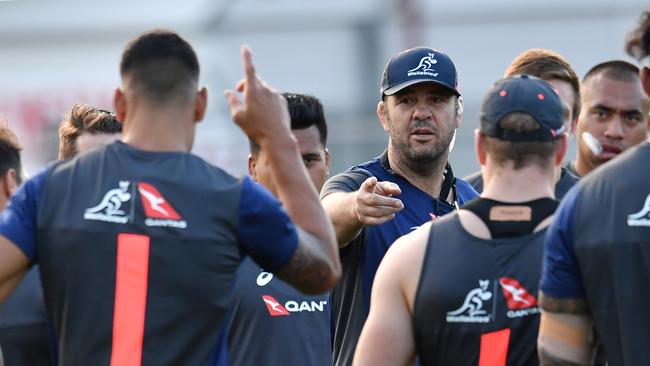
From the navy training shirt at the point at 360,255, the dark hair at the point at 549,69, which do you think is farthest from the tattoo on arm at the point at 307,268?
the dark hair at the point at 549,69

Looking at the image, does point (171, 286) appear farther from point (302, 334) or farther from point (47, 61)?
point (47, 61)

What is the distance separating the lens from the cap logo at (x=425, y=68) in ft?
22.1

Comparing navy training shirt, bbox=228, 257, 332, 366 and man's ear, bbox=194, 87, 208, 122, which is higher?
man's ear, bbox=194, 87, 208, 122

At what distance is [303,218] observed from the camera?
4457 millimetres

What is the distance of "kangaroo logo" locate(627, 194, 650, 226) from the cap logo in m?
2.51

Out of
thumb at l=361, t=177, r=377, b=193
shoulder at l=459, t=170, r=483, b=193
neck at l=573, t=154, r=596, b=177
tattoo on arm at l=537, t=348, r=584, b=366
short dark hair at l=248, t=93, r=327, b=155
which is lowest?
shoulder at l=459, t=170, r=483, b=193

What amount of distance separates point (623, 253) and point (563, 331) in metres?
0.35

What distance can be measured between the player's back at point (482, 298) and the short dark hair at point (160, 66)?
1.16 meters

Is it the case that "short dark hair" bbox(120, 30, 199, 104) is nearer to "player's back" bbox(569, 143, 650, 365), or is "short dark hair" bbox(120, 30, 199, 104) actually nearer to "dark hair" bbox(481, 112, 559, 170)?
"dark hair" bbox(481, 112, 559, 170)

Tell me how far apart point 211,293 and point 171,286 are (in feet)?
0.48

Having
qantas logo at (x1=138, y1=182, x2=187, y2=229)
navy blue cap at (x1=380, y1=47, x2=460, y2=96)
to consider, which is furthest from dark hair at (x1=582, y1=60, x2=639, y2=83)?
qantas logo at (x1=138, y1=182, x2=187, y2=229)

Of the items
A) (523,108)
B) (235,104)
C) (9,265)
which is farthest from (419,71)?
(9,265)

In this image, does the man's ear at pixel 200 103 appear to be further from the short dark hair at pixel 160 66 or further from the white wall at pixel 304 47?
the white wall at pixel 304 47

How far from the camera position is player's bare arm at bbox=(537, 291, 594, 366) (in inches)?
174
